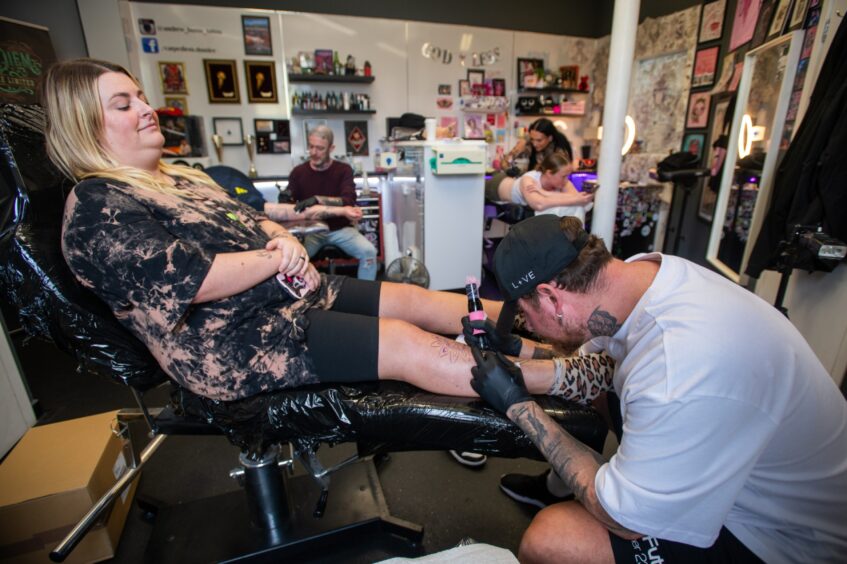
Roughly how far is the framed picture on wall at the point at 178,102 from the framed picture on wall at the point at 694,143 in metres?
4.43

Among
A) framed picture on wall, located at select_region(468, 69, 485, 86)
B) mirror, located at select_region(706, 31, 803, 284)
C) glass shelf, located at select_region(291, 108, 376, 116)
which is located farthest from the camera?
framed picture on wall, located at select_region(468, 69, 485, 86)

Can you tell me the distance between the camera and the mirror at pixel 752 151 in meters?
2.09

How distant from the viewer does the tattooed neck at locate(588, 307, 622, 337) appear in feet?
2.61

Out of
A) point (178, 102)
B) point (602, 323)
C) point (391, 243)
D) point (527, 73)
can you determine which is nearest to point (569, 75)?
point (527, 73)

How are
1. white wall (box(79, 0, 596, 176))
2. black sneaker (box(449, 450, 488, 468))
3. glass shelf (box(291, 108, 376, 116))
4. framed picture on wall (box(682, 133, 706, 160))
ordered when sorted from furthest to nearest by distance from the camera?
glass shelf (box(291, 108, 376, 116)) → white wall (box(79, 0, 596, 176)) → framed picture on wall (box(682, 133, 706, 160)) → black sneaker (box(449, 450, 488, 468))

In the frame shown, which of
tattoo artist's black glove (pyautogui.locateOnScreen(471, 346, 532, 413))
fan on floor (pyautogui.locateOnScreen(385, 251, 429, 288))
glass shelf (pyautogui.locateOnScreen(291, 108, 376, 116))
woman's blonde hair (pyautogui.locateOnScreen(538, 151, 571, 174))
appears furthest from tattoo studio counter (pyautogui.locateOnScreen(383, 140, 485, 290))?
tattoo artist's black glove (pyautogui.locateOnScreen(471, 346, 532, 413))

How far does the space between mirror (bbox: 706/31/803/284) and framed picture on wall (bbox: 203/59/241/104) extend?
399 cm

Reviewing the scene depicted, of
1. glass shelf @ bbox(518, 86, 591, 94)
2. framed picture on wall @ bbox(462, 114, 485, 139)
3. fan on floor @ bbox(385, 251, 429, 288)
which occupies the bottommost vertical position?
fan on floor @ bbox(385, 251, 429, 288)

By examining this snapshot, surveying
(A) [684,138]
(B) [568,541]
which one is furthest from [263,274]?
(A) [684,138]

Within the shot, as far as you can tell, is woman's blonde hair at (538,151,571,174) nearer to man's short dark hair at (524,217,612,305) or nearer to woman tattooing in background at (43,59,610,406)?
woman tattooing in background at (43,59,610,406)

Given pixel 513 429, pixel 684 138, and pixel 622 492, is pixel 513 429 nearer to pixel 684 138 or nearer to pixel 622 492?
pixel 622 492

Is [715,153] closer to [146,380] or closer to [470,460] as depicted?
[470,460]

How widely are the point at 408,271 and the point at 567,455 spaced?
6.38 ft

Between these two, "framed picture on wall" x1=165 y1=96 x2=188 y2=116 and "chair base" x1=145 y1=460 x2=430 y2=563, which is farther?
"framed picture on wall" x1=165 y1=96 x2=188 y2=116
